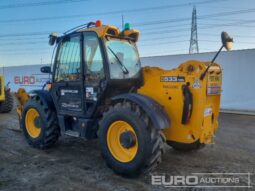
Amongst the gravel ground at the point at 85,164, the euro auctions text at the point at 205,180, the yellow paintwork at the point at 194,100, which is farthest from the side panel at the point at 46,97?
the euro auctions text at the point at 205,180

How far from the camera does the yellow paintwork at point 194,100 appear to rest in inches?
155

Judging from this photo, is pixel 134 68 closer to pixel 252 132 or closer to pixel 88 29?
pixel 88 29

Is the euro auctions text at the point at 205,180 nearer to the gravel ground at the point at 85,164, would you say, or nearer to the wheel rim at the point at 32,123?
the gravel ground at the point at 85,164

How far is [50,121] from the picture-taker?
16.9 ft

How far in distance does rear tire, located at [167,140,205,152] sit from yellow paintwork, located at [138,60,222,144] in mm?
515

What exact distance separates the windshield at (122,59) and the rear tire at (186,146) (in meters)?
1.43

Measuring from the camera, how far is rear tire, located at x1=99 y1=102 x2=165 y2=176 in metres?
3.70

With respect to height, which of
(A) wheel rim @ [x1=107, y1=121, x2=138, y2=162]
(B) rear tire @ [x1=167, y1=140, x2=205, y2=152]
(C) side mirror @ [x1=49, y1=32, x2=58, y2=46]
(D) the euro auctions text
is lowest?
(D) the euro auctions text

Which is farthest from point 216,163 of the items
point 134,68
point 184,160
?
point 134,68

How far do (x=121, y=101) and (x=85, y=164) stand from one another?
124cm

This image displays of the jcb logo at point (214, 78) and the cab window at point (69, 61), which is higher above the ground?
the cab window at point (69, 61)

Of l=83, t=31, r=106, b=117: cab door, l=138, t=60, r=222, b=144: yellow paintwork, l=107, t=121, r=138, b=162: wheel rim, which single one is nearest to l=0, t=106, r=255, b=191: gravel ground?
l=107, t=121, r=138, b=162: wheel rim

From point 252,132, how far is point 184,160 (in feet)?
10.3

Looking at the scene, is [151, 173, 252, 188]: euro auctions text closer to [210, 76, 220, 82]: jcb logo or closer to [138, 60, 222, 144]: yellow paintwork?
[138, 60, 222, 144]: yellow paintwork
